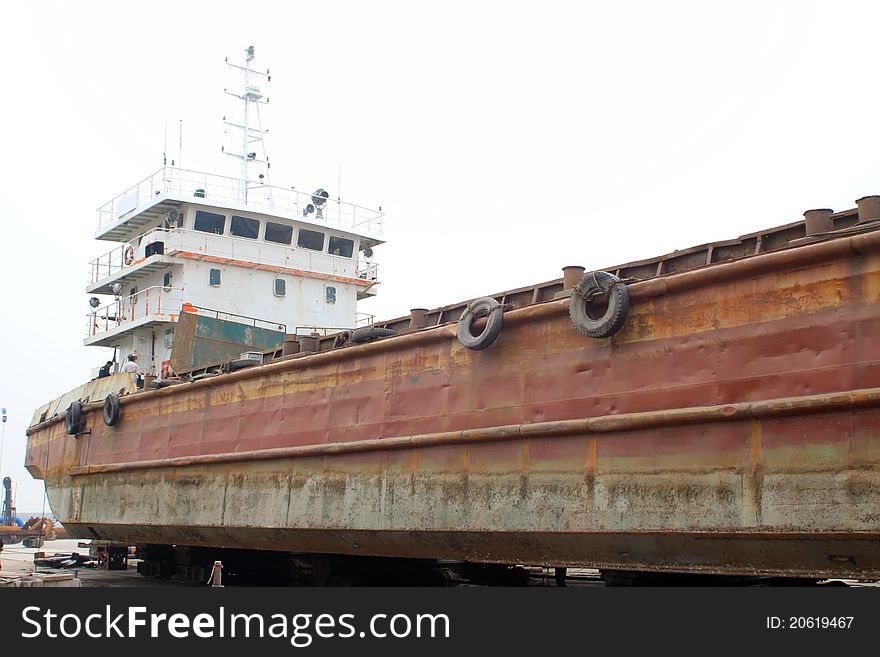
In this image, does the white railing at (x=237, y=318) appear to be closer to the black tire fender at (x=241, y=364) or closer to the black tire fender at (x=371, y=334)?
the black tire fender at (x=241, y=364)

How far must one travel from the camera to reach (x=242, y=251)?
15.7 m

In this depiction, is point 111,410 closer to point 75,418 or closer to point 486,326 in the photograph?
point 75,418

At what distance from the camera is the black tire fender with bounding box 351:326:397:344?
929cm

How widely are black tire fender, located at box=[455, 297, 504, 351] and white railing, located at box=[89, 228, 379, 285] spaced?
27.5 ft

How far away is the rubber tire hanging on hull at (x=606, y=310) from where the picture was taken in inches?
268

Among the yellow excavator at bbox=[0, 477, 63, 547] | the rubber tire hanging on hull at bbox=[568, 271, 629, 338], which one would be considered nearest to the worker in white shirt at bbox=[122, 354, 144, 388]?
the rubber tire hanging on hull at bbox=[568, 271, 629, 338]

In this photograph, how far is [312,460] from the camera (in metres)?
9.59

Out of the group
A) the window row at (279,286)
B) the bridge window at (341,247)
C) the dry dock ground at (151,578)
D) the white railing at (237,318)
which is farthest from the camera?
the bridge window at (341,247)

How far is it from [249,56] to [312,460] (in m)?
12.4

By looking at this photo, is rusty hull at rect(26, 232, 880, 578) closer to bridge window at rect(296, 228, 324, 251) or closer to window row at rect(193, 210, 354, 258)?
window row at rect(193, 210, 354, 258)

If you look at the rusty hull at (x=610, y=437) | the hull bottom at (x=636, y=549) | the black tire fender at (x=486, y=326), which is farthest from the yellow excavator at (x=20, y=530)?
the black tire fender at (x=486, y=326)

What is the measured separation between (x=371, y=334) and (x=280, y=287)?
6.83m

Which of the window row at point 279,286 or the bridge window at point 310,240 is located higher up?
the bridge window at point 310,240

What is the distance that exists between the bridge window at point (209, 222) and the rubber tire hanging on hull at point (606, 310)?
10117mm
